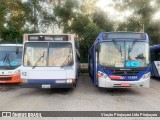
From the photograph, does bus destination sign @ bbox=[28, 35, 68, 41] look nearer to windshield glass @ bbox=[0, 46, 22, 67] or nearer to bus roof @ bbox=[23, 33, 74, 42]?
bus roof @ bbox=[23, 33, 74, 42]

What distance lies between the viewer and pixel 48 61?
14141 millimetres

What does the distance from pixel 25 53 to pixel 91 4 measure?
2834 cm

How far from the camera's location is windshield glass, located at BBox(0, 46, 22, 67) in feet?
59.3

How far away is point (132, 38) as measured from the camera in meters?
14.6

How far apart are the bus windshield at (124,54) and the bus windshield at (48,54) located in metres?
1.61

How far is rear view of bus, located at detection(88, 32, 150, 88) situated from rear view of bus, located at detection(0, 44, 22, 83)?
5.50 meters

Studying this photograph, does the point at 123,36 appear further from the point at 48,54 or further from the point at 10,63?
the point at 10,63

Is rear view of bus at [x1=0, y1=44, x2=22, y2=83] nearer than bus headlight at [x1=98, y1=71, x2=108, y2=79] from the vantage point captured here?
No

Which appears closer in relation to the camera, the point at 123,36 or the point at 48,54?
the point at 48,54

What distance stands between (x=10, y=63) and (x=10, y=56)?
25.2 inches

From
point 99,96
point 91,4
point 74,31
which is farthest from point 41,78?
point 91,4

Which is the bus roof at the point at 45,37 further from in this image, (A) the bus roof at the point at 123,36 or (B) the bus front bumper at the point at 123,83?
(B) the bus front bumper at the point at 123,83

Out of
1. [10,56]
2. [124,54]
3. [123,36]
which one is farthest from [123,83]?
[10,56]

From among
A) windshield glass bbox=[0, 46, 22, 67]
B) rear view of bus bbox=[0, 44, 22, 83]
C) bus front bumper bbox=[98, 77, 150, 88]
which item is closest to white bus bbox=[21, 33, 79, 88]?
bus front bumper bbox=[98, 77, 150, 88]
